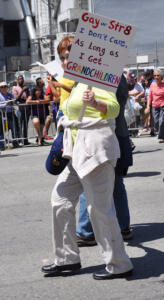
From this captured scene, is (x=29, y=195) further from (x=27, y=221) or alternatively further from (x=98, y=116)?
(x=98, y=116)

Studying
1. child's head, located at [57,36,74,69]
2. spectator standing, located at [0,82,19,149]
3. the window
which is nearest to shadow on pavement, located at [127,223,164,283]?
child's head, located at [57,36,74,69]

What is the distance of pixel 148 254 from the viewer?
5.64 meters

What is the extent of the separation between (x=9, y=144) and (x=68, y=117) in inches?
428

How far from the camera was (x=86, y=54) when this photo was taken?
15.4 feet

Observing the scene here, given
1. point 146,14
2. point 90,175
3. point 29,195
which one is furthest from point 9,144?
point 146,14

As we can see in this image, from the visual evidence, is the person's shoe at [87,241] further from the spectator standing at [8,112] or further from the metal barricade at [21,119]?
the metal barricade at [21,119]

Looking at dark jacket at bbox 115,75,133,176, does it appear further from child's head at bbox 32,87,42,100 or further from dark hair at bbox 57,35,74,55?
child's head at bbox 32,87,42,100

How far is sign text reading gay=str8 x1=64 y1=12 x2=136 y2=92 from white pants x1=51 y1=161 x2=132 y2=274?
65cm

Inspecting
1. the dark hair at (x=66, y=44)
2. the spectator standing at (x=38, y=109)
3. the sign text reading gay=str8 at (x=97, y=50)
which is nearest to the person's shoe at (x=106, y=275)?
the sign text reading gay=str8 at (x=97, y=50)

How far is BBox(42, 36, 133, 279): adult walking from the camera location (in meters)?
4.74

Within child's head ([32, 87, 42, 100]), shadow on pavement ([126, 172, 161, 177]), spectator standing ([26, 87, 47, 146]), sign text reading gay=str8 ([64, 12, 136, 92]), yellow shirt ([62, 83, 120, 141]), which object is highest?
sign text reading gay=str8 ([64, 12, 136, 92])

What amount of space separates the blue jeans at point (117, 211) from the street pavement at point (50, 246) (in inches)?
7.4

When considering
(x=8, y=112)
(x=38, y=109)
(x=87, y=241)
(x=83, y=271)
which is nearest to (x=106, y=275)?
(x=83, y=271)

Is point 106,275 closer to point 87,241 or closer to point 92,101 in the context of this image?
point 87,241
